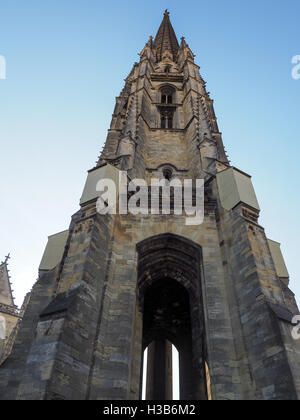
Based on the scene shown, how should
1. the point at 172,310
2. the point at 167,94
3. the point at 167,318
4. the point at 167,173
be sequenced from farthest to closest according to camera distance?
the point at 167,94 → the point at 167,173 → the point at 167,318 → the point at 172,310

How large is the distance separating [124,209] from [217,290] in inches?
151

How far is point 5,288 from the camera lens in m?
25.8

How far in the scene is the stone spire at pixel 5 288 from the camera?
24.9 meters

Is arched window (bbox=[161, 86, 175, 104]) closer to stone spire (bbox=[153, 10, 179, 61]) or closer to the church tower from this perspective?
the church tower

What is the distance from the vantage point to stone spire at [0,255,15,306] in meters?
24.9

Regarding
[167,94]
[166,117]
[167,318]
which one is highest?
[167,94]

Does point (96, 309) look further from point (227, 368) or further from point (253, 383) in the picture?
point (253, 383)

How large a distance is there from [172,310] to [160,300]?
0.70 metres

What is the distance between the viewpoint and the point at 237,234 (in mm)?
8797

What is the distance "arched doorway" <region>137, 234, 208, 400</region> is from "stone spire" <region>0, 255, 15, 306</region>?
14.0 meters

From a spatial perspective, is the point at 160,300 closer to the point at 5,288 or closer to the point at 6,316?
the point at 6,316

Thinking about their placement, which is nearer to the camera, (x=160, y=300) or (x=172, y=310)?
(x=160, y=300)

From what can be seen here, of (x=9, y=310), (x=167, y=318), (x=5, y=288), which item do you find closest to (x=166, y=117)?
(x=167, y=318)
